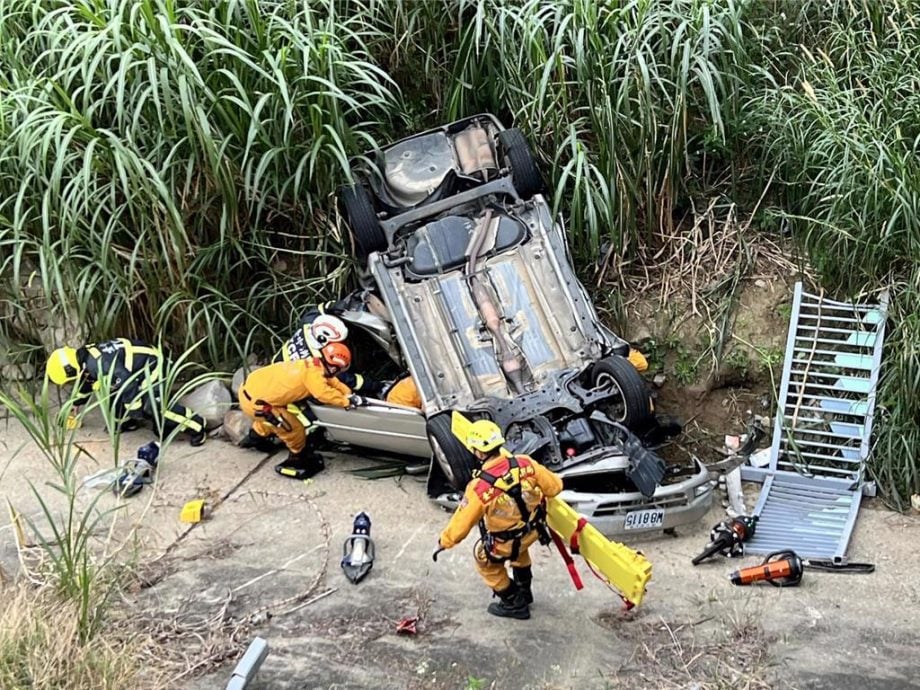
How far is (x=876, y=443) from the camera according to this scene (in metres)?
5.50

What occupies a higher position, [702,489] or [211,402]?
[211,402]

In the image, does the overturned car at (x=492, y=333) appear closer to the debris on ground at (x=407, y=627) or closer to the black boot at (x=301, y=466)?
the black boot at (x=301, y=466)

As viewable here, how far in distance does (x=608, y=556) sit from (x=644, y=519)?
87 centimetres

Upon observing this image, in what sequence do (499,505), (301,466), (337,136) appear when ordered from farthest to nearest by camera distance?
(337,136) → (301,466) → (499,505)

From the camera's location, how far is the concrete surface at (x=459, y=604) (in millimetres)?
4012

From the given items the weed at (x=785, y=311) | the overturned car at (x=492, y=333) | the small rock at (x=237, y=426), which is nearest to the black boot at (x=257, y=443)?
the small rock at (x=237, y=426)

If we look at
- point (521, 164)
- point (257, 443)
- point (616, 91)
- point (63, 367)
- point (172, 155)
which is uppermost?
point (172, 155)

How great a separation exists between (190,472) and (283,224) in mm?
1781

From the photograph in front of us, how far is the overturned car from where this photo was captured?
5266 mm

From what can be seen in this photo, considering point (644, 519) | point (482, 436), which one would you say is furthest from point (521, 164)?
point (482, 436)

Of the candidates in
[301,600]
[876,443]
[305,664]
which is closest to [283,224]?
[301,600]

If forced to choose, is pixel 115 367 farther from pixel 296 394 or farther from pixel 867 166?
pixel 867 166

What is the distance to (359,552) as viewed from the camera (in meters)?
4.92

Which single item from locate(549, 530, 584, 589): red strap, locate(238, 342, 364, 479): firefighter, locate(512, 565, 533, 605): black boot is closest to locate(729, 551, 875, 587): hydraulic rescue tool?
locate(549, 530, 584, 589): red strap
